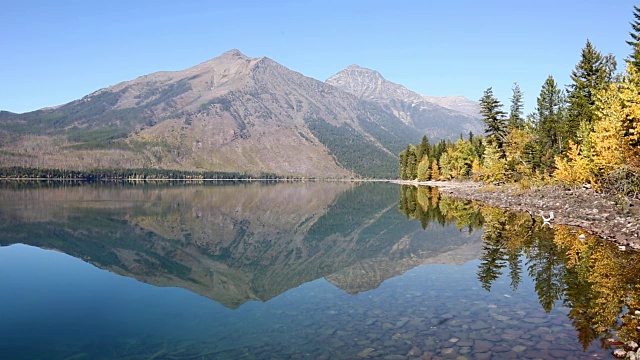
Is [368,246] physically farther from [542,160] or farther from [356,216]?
[542,160]

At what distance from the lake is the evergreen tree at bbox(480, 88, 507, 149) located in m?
51.0

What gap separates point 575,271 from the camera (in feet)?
82.5

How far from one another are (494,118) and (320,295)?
7997cm

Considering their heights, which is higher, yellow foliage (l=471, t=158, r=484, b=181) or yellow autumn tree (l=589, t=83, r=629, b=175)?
yellow autumn tree (l=589, t=83, r=629, b=175)

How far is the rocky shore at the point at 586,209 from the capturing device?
34.4 meters

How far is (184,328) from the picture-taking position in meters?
18.5

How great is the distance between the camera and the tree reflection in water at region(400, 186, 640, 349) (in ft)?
56.9

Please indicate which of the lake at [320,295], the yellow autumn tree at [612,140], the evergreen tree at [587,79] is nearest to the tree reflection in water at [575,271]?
the lake at [320,295]

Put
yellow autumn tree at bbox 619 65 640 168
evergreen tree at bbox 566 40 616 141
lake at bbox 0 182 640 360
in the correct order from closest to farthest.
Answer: lake at bbox 0 182 640 360 < yellow autumn tree at bbox 619 65 640 168 < evergreen tree at bbox 566 40 616 141

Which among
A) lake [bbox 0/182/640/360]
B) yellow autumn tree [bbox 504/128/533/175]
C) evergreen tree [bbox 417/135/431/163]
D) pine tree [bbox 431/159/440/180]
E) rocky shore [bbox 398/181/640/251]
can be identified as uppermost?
evergreen tree [bbox 417/135/431/163]

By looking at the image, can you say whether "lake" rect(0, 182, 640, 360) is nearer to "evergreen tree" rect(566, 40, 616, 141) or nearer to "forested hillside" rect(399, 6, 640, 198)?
"forested hillside" rect(399, 6, 640, 198)

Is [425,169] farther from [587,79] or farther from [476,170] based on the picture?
[587,79]

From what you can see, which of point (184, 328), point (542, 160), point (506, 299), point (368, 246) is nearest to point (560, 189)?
point (542, 160)

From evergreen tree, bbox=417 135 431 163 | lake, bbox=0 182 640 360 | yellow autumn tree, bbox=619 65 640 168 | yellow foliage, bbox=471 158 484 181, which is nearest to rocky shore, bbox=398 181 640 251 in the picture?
lake, bbox=0 182 640 360
